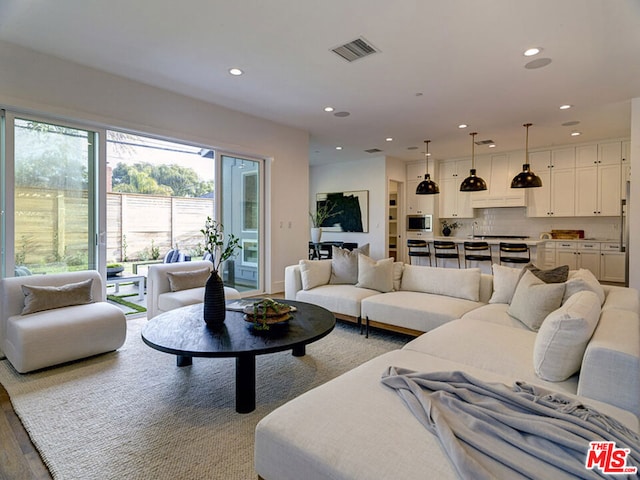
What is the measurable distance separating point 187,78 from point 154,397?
3489mm

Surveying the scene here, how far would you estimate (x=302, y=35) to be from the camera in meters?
3.13

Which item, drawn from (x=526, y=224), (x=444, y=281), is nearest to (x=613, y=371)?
(x=444, y=281)

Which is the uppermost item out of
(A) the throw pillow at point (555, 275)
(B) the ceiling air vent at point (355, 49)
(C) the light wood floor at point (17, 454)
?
(B) the ceiling air vent at point (355, 49)

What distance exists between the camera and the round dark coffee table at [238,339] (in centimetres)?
212

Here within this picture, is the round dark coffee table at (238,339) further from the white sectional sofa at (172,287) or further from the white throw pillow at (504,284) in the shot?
the white throw pillow at (504,284)

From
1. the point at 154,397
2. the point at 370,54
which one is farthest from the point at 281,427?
the point at 370,54

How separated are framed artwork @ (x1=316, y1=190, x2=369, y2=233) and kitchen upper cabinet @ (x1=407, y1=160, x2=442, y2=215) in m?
1.32

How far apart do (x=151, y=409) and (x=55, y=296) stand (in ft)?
5.71

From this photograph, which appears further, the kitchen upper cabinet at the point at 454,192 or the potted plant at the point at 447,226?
the potted plant at the point at 447,226

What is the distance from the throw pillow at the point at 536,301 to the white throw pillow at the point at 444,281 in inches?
30.3

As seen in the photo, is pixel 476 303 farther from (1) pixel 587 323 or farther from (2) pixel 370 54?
(2) pixel 370 54

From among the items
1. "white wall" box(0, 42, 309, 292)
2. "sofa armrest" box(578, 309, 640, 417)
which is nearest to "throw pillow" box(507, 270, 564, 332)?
"sofa armrest" box(578, 309, 640, 417)
